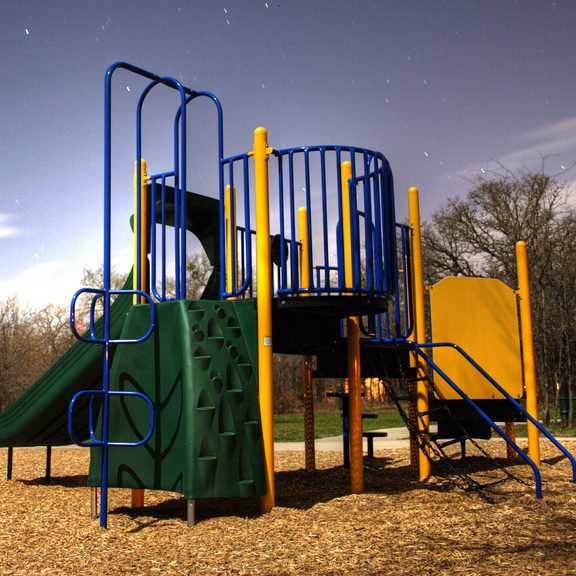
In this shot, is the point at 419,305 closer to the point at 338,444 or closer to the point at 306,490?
the point at 306,490

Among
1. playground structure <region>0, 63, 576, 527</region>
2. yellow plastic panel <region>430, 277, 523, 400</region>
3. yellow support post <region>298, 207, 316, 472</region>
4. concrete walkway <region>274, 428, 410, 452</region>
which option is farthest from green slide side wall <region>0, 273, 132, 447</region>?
concrete walkway <region>274, 428, 410, 452</region>

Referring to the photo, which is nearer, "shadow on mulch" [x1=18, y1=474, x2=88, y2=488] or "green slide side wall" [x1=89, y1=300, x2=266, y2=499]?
"green slide side wall" [x1=89, y1=300, x2=266, y2=499]

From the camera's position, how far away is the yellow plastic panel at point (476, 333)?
857 cm

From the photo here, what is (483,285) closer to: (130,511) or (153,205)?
(153,205)

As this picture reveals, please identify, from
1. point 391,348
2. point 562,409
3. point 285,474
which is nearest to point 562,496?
point 391,348

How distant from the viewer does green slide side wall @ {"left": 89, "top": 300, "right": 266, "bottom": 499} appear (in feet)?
18.0

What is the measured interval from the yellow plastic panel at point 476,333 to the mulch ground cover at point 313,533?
3.93 ft

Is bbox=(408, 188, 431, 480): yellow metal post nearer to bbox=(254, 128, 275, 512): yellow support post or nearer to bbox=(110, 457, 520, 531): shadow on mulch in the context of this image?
bbox=(110, 457, 520, 531): shadow on mulch

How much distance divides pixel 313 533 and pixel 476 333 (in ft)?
14.9

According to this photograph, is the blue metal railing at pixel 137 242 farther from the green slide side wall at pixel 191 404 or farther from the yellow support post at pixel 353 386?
the yellow support post at pixel 353 386

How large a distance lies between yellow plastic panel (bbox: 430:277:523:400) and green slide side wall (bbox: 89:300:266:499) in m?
3.30

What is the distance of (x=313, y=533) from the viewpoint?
16.4ft

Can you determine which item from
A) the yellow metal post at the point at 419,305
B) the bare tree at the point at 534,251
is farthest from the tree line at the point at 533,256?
the yellow metal post at the point at 419,305

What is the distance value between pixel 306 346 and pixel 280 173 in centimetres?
246
